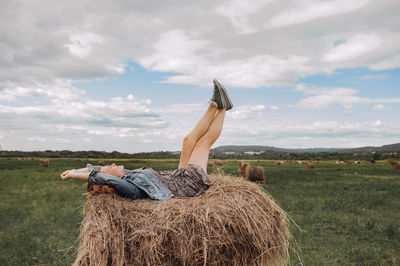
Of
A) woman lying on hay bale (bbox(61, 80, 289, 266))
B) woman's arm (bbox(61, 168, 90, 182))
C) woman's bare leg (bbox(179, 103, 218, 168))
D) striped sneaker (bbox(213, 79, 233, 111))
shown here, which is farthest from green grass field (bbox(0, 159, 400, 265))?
striped sneaker (bbox(213, 79, 233, 111))

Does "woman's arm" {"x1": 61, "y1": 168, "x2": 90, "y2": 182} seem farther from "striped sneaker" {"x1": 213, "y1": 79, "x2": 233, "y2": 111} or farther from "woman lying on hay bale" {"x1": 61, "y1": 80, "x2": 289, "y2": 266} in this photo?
"striped sneaker" {"x1": 213, "y1": 79, "x2": 233, "y2": 111}

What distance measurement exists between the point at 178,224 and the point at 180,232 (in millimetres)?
94

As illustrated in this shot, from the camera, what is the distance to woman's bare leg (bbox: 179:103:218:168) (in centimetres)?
532

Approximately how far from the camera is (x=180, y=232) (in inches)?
145

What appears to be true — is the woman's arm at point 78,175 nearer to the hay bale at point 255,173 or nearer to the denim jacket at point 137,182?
the denim jacket at point 137,182

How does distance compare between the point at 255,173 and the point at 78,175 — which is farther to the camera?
the point at 255,173

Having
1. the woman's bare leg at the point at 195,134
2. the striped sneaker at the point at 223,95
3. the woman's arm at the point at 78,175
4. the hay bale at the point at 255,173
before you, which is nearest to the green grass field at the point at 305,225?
the woman's arm at the point at 78,175

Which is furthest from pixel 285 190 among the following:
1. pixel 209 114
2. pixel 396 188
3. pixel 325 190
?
pixel 209 114

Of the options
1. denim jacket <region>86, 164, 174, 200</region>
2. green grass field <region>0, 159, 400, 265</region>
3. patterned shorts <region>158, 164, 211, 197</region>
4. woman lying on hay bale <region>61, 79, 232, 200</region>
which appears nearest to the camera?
denim jacket <region>86, 164, 174, 200</region>

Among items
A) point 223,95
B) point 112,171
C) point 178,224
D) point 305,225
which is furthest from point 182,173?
point 305,225

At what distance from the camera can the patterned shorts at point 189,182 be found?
186 inches

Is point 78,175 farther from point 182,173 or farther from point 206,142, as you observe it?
point 206,142

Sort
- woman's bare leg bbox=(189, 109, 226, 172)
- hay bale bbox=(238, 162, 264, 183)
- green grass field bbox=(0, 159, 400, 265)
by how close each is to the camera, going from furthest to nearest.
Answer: hay bale bbox=(238, 162, 264, 183) < green grass field bbox=(0, 159, 400, 265) < woman's bare leg bbox=(189, 109, 226, 172)

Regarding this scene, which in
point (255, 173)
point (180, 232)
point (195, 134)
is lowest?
point (255, 173)
